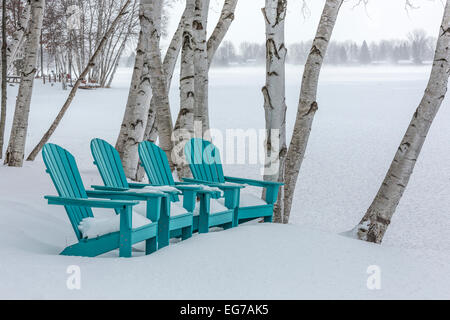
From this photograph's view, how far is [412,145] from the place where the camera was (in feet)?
15.7

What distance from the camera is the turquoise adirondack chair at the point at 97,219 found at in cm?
321

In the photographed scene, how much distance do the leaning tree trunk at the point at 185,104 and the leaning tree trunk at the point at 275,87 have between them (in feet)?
2.72

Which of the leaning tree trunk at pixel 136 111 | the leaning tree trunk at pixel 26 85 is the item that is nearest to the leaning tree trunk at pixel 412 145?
the leaning tree trunk at pixel 136 111

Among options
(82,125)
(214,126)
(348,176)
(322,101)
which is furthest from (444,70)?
(322,101)

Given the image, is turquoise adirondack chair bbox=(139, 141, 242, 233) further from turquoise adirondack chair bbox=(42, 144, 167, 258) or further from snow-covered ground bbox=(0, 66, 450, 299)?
turquoise adirondack chair bbox=(42, 144, 167, 258)

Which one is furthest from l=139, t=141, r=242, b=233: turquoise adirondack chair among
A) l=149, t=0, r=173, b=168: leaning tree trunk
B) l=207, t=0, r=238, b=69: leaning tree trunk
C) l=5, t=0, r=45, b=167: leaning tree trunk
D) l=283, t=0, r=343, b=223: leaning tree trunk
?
l=5, t=0, r=45, b=167: leaning tree trunk

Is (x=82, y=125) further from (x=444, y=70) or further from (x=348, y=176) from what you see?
(x=444, y=70)

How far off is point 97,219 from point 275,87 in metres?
2.42

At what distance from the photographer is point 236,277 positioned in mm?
3006

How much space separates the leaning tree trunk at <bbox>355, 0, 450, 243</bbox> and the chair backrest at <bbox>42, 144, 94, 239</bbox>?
101 inches

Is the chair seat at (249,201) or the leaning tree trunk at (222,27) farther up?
the leaning tree trunk at (222,27)

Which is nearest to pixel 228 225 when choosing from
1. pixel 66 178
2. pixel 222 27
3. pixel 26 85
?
pixel 66 178

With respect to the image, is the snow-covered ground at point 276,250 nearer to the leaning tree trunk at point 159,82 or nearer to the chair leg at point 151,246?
the chair leg at point 151,246

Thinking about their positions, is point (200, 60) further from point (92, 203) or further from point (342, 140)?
point (342, 140)
